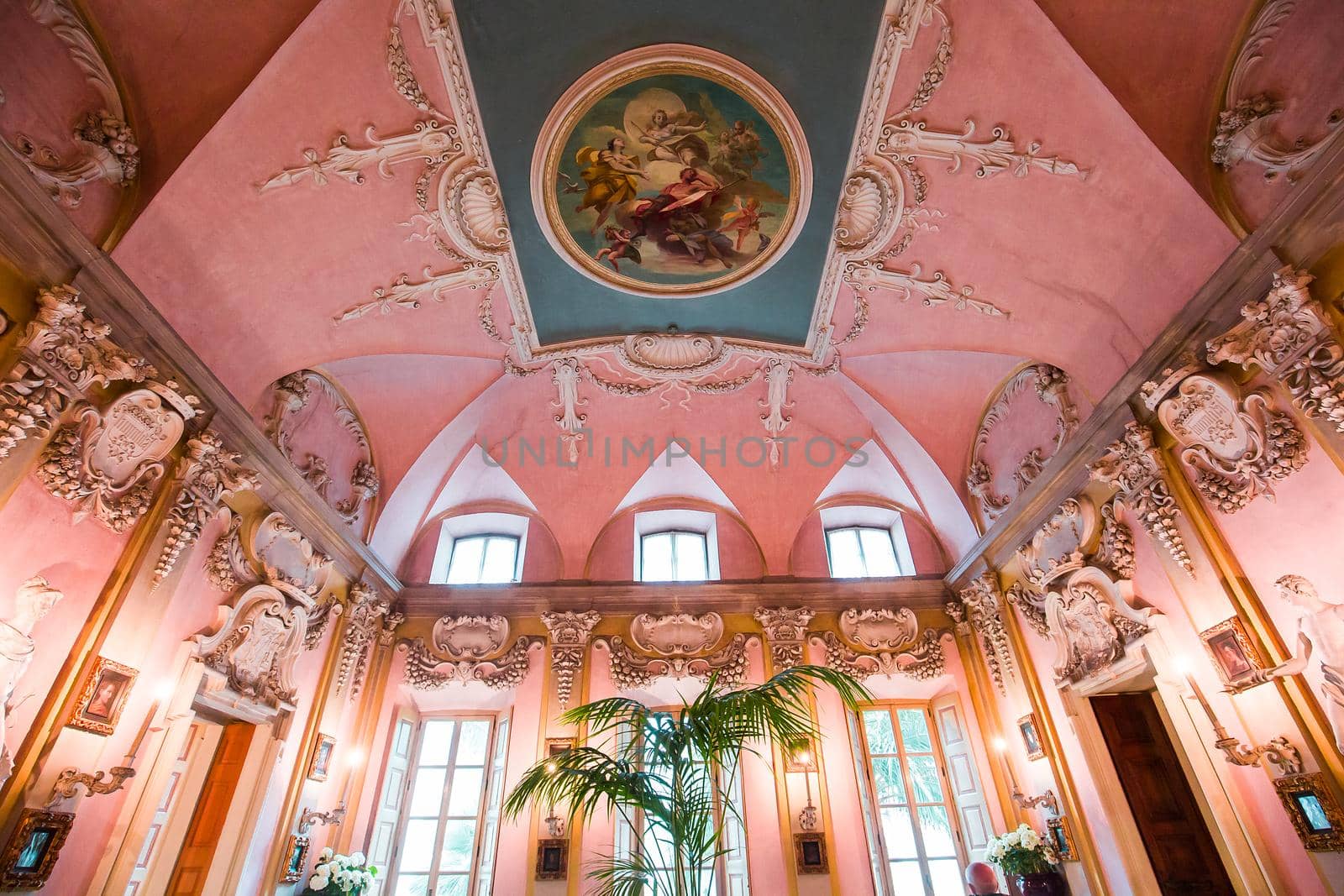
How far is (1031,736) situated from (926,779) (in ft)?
5.51

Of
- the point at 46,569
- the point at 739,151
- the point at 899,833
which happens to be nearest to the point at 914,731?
the point at 899,833

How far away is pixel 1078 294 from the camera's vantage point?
6090mm

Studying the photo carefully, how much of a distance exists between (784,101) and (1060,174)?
2.39m

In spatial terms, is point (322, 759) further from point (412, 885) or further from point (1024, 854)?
point (1024, 854)

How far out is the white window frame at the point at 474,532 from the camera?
10055 mm

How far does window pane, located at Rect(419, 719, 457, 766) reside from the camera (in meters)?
8.77

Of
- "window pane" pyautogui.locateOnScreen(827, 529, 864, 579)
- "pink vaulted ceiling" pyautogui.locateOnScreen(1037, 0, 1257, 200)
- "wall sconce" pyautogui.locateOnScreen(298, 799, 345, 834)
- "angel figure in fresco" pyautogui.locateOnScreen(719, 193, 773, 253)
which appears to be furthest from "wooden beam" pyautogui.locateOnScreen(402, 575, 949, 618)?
"pink vaulted ceiling" pyautogui.locateOnScreen(1037, 0, 1257, 200)

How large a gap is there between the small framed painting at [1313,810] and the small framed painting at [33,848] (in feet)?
26.9

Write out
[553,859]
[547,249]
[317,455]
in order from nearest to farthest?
[547,249], [553,859], [317,455]

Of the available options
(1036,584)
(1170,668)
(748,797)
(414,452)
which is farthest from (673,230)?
(748,797)

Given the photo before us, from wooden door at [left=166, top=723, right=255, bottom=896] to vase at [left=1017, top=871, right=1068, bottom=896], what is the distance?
8031 mm

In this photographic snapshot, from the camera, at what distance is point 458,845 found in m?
8.17

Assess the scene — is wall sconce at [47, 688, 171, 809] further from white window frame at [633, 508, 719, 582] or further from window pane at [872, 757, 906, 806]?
window pane at [872, 757, 906, 806]

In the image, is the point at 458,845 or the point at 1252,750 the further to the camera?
the point at 458,845
